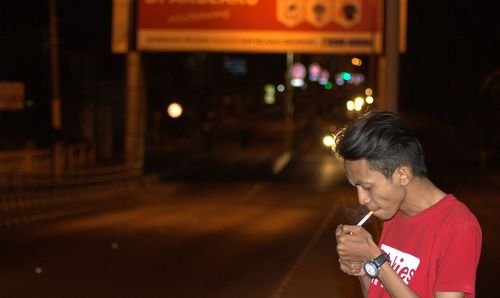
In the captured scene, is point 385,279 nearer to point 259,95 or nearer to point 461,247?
point 461,247

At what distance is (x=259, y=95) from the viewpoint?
337 feet

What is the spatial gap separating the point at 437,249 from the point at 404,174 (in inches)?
10.7

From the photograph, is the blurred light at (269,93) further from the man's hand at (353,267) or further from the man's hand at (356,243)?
the man's hand at (356,243)

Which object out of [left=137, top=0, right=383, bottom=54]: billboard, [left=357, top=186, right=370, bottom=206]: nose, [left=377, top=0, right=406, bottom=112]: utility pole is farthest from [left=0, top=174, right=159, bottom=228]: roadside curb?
[left=357, top=186, right=370, bottom=206]: nose

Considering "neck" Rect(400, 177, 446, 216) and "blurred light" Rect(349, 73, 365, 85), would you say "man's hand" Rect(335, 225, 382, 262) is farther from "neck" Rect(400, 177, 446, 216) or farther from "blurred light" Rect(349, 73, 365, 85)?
"blurred light" Rect(349, 73, 365, 85)

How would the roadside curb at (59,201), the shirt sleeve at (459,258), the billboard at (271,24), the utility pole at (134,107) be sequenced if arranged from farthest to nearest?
the utility pole at (134,107) → the billboard at (271,24) → the roadside curb at (59,201) → the shirt sleeve at (459,258)

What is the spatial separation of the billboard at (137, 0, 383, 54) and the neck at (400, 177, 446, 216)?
2579 cm

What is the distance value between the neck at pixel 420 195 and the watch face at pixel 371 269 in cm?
26

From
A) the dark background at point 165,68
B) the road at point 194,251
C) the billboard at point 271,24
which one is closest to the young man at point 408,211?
the road at point 194,251

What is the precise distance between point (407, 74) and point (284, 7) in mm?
33727

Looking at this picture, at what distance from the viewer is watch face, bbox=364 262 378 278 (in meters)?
2.88

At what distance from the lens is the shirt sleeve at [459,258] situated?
109 inches

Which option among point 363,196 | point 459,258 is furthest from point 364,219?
point 459,258

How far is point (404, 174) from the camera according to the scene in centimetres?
292
